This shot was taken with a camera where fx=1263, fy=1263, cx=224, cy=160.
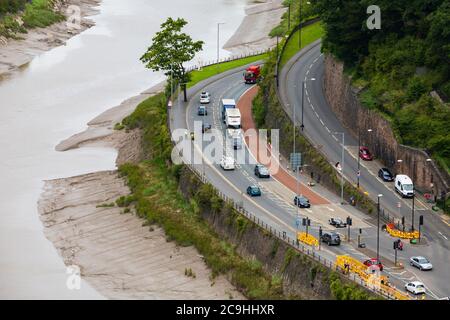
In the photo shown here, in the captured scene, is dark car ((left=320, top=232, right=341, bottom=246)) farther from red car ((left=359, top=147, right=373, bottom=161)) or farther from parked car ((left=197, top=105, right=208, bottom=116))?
parked car ((left=197, top=105, right=208, bottom=116))

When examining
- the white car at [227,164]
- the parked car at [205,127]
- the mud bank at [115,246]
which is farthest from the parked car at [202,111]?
the white car at [227,164]

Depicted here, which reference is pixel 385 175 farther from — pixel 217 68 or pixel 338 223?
pixel 217 68

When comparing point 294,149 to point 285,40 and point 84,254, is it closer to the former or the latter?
point 84,254

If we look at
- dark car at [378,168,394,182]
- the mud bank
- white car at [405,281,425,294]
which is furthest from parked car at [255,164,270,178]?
white car at [405,281,425,294]

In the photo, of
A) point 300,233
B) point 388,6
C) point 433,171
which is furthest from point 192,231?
point 388,6

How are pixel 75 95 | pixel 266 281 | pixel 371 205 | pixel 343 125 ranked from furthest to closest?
pixel 75 95 → pixel 343 125 → pixel 371 205 → pixel 266 281

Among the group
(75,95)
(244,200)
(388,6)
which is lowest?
(75,95)
